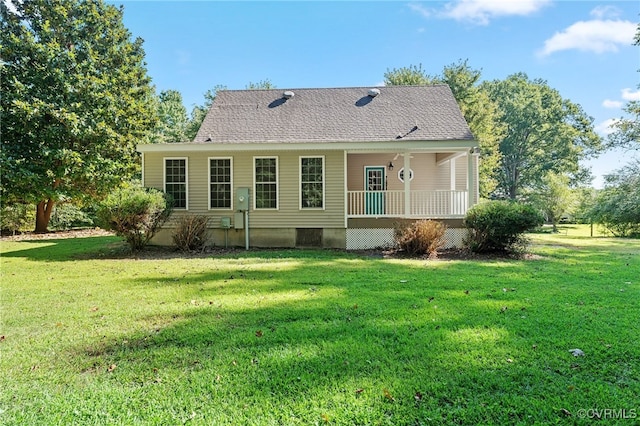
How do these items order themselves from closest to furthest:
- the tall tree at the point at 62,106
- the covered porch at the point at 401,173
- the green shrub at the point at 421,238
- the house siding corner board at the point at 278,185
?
the green shrub at the point at 421,238, the house siding corner board at the point at 278,185, the covered porch at the point at 401,173, the tall tree at the point at 62,106

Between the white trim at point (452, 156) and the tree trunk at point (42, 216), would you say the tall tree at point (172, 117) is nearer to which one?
the tree trunk at point (42, 216)

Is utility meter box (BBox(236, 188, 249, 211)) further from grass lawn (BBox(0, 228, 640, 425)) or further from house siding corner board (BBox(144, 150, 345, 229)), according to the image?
grass lawn (BBox(0, 228, 640, 425))

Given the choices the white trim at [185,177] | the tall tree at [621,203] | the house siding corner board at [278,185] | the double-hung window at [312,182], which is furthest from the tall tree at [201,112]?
the tall tree at [621,203]

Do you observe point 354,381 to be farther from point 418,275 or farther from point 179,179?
point 179,179

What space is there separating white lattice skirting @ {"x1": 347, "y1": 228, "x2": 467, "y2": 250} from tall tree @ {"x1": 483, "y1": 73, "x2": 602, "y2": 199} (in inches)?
1210

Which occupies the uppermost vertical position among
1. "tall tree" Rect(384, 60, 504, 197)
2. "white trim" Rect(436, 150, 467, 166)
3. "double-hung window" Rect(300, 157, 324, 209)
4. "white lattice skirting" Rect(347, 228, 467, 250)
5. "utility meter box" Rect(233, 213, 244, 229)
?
"tall tree" Rect(384, 60, 504, 197)

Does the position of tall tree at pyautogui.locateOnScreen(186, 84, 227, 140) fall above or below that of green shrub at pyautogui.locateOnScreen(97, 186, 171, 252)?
above

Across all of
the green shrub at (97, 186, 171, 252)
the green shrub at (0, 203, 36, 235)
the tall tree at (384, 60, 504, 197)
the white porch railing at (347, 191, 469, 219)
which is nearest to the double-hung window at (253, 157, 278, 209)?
the white porch railing at (347, 191, 469, 219)

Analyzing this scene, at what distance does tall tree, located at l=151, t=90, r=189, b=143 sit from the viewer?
92.8ft

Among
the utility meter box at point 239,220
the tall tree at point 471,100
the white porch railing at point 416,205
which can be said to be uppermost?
the tall tree at point 471,100

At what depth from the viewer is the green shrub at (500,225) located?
891cm

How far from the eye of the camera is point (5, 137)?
13.2 meters

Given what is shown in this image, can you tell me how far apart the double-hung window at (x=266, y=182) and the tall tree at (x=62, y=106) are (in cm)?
820

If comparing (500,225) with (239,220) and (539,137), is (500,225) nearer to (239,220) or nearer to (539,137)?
(239,220)
